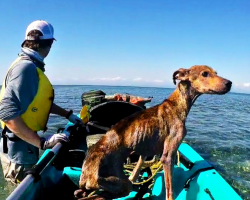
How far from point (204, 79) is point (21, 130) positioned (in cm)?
329

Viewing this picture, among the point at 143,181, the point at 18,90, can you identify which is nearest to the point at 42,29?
the point at 18,90

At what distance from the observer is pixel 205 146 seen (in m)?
12.9

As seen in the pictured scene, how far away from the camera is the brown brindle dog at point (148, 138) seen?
13.4 ft

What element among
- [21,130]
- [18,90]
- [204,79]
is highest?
[204,79]

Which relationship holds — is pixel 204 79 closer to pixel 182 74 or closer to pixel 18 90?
pixel 182 74

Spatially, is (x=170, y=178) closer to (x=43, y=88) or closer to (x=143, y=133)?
(x=143, y=133)

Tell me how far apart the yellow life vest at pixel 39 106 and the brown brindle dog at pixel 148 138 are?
3.27 feet

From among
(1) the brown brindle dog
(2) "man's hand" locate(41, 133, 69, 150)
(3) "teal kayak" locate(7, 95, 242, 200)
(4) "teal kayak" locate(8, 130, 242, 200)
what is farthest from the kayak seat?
(2) "man's hand" locate(41, 133, 69, 150)

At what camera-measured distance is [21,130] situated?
368cm

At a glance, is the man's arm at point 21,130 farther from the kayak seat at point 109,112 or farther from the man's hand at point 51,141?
the kayak seat at point 109,112

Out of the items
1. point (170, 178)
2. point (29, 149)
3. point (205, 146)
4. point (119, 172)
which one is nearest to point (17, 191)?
point (29, 149)

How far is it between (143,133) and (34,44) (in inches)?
93.1

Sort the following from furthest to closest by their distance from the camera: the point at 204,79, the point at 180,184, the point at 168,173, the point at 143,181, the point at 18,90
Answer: the point at 143,181 < the point at 180,184 < the point at 204,79 < the point at 168,173 < the point at 18,90

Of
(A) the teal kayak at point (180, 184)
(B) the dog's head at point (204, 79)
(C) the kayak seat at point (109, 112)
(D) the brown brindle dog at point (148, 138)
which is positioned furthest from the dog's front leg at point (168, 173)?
(C) the kayak seat at point (109, 112)
